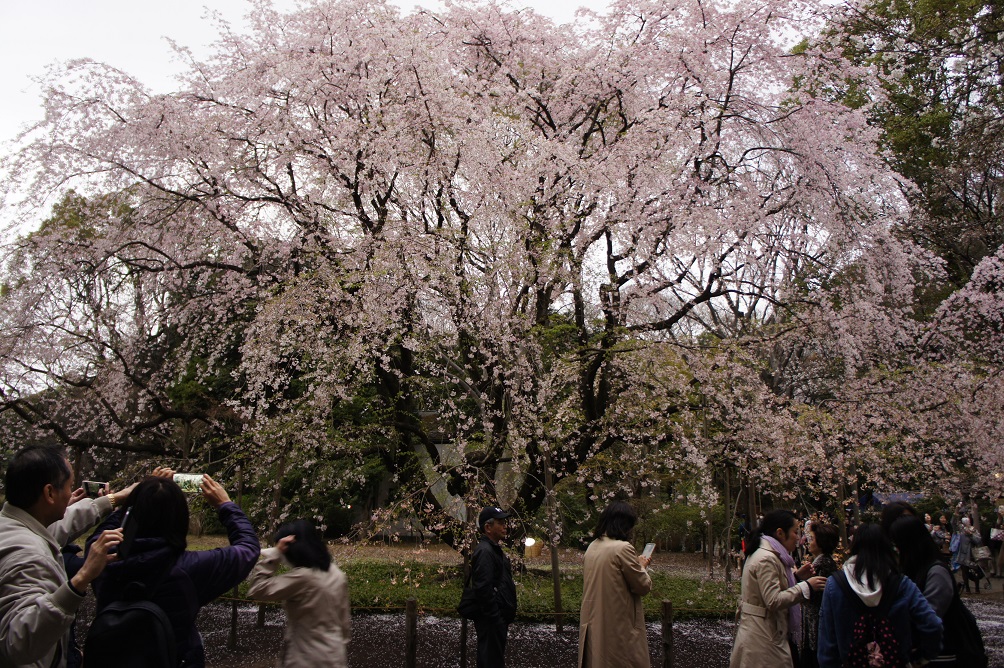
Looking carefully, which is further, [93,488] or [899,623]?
[899,623]

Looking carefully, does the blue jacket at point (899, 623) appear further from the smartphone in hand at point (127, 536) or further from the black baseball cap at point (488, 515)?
the smartphone in hand at point (127, 536)

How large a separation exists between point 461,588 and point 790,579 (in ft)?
27.6

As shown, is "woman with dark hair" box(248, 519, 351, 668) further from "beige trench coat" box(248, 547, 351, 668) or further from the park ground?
the park ground

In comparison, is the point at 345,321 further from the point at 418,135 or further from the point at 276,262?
the point at 418,135

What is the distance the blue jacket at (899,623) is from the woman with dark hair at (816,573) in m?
0.82

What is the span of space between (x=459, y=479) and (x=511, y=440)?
175 cm

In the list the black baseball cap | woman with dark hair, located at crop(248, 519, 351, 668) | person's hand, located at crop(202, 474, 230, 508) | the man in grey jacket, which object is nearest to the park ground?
the black baseball cap

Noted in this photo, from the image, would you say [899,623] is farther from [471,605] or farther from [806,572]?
[471,605]

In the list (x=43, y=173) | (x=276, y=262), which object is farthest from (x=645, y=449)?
(x=43, y=173)

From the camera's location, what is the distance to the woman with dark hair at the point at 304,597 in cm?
347

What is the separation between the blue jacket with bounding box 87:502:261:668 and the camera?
2416 mm

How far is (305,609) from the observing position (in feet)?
11.5

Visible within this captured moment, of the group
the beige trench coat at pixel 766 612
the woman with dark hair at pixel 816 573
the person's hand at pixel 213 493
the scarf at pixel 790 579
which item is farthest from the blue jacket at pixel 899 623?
the person's hand at pixel 213 493

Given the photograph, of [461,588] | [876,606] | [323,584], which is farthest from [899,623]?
[461,588]
